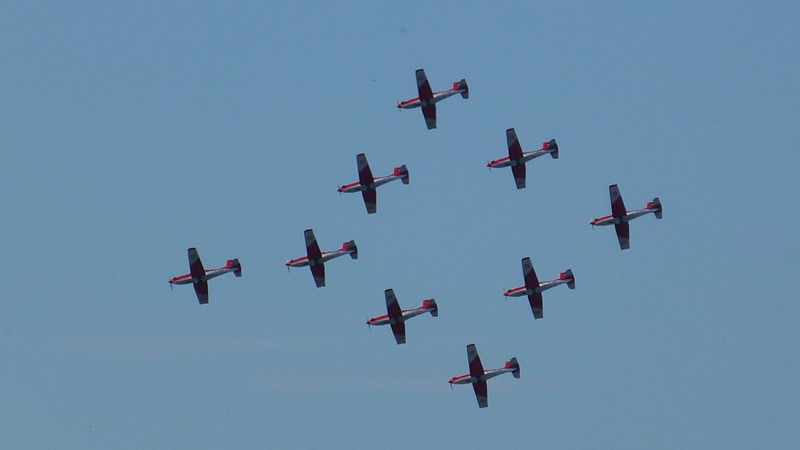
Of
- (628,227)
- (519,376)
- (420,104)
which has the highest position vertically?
(420,104)

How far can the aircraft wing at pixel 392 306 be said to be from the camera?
561ft

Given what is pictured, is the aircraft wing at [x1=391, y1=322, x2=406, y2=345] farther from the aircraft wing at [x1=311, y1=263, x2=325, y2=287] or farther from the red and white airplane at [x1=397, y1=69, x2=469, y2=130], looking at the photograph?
the red and white airplane at [x1=397, y1=69, x2=469, y2=130]

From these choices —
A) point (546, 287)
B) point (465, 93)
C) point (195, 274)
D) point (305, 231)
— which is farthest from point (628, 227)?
point (195, 274)

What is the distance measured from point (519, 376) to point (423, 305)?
1299 centimetres

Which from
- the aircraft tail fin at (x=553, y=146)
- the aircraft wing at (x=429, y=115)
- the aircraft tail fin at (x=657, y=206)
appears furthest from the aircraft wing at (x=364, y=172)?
the aircraft tail fin at (x=657, y=206)

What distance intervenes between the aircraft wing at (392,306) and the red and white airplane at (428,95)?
18.0 m

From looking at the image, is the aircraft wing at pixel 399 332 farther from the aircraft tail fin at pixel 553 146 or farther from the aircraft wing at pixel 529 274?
the aircraft tail fin at pixel 553 146

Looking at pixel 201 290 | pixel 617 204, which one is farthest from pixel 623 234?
pixel 201 290

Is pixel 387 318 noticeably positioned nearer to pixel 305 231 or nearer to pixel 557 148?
pixel 305 231

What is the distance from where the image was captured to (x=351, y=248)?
167 metres

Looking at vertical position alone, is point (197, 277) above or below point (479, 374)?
above

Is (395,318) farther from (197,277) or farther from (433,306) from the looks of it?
(197,277)

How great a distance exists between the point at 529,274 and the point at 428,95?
21731 millimetres

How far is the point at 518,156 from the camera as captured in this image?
170 meters
